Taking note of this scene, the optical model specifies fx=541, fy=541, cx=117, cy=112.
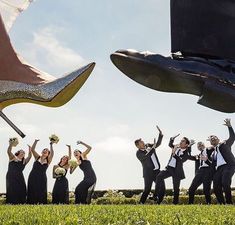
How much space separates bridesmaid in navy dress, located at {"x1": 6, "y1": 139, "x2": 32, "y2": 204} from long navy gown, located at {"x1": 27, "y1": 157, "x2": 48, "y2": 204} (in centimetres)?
16

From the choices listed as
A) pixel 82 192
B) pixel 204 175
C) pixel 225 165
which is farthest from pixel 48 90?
pixel 82 192

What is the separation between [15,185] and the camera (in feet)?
40.1

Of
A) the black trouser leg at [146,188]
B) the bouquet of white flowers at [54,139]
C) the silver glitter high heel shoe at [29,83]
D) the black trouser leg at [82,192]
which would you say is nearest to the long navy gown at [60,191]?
the black trouser leg at [82,192]

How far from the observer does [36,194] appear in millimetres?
12305

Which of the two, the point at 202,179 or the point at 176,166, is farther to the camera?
the point at 176,166

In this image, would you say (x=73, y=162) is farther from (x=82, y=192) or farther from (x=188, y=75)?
(x=188, y=75)

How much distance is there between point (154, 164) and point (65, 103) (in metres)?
7.79

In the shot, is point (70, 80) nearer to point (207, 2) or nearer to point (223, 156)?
point (207, 2)

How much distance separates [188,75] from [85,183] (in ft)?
29.6

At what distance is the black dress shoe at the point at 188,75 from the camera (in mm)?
3789

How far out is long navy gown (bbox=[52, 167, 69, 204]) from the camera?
1276 centimetres

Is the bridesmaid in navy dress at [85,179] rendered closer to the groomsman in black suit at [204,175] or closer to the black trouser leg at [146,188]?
the black trouser leg at [146,188]

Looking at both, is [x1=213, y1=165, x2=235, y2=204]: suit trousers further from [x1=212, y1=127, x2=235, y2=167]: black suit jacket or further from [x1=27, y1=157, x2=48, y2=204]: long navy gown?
[x1=27, y1=157, x2=48, y2=204]: long navy gown

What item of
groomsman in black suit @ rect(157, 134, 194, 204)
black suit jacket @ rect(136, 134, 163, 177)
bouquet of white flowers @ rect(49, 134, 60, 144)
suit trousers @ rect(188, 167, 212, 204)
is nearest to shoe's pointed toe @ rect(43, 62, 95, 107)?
bouquet of white flowers @ rect(49, 134, 60, 144)
